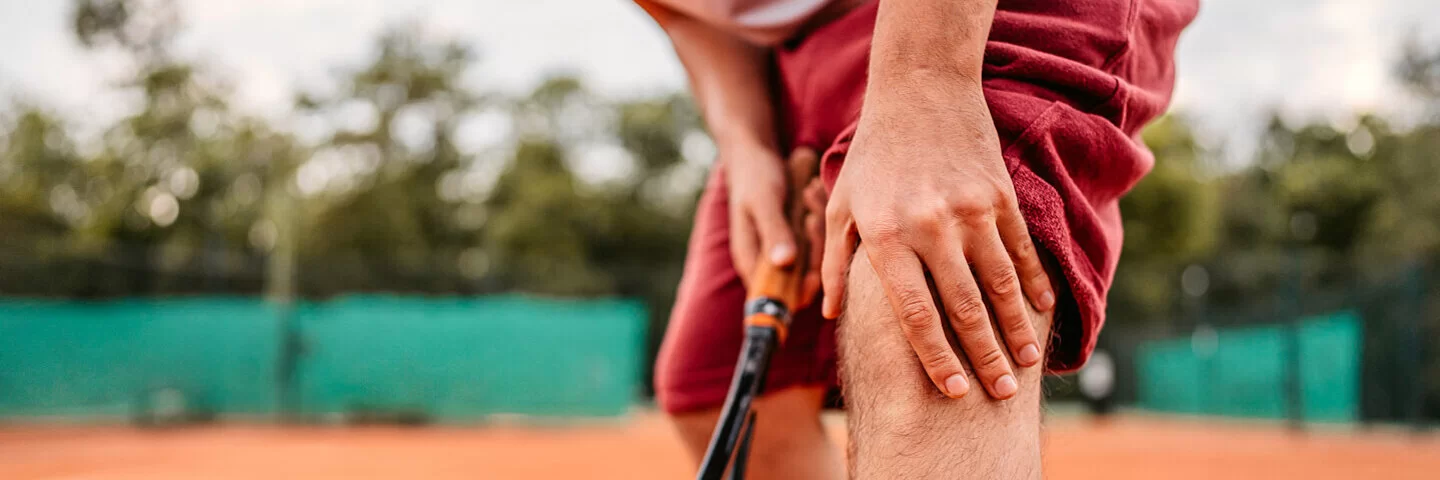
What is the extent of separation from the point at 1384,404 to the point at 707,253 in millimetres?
13011

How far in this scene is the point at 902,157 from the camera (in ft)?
2.86

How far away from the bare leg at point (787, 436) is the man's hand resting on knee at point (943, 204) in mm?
611

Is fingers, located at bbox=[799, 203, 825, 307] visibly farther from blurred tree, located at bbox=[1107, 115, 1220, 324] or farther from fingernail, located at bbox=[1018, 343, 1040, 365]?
blurred tree, located at bbox=[1107, 115, 1220, 324]

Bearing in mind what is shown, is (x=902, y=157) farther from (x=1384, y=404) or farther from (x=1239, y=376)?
(x=1239, y=376)

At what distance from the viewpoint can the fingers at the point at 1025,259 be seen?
85 cm

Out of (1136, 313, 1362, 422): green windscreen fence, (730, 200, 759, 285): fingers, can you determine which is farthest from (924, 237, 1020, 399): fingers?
(1136, 313, 1362, 422): green windscreen fence

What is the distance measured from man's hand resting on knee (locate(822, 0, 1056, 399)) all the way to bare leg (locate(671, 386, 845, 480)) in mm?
611

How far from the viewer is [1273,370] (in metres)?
13.8

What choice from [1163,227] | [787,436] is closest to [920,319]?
[787,436]

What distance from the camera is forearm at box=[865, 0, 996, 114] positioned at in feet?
2.89

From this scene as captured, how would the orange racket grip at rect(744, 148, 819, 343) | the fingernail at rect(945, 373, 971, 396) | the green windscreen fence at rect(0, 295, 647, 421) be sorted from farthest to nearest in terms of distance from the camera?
the green windscreen fence at rect(0, 295, 647, 421) → the orange racket grip at rect(744, 148, 819, 343) → the fingernail at rect(945, 373, 971, 396)

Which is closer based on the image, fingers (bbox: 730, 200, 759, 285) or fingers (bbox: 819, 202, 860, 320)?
fingers (bbox: 819, 202, 860, 320)

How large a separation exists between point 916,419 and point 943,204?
0.56 feet

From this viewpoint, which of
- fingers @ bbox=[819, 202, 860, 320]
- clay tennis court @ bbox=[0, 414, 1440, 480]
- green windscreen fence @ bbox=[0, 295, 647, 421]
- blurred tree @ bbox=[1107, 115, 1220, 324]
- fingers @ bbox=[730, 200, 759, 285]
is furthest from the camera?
Answer: blurred tree @ bbox=[1107, 115, 1220, 324]
